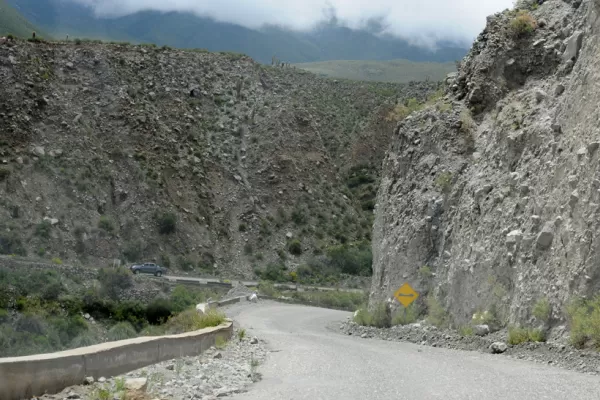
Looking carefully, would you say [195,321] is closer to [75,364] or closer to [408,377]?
[408,377]

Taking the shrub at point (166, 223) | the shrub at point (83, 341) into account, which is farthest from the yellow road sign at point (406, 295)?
the shrub at point (166, 223)

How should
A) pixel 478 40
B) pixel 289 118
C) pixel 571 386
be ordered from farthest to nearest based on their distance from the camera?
pixel 289 118 < pixel 478 40 < pixel 571 386

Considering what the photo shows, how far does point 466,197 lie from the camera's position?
74.9ft

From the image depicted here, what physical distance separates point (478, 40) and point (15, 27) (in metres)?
90.3

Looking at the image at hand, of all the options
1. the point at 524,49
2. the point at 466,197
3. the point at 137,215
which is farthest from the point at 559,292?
the point at 137,215

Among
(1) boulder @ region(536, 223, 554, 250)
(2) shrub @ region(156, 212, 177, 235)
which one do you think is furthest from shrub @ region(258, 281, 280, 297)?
(1) boulder @ region(536, 223, 554, 250)

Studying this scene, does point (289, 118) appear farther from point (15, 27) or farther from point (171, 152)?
point (15, 27)

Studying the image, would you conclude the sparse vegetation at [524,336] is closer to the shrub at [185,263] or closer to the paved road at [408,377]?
the paved road at [408,377]

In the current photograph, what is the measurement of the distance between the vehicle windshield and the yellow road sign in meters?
0.10

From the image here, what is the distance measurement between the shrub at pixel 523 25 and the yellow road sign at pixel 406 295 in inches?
363

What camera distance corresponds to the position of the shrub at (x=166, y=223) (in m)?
65.0

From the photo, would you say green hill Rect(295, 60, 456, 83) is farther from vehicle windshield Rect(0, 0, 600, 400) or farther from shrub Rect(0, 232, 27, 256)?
shrub Rect(0, 232, 27, 256)

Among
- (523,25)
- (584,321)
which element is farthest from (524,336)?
(523,25)

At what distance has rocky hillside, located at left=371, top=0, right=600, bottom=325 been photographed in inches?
650
